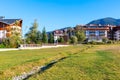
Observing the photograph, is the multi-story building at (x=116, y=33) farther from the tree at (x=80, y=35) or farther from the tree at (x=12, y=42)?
the tree at (x=12, y=42)

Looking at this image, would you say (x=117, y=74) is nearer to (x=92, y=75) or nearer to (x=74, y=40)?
(x=92, y=75)

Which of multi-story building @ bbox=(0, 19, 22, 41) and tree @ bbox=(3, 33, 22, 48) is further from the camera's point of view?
multi-story building @ bbox=(0, 19, 22, 41)

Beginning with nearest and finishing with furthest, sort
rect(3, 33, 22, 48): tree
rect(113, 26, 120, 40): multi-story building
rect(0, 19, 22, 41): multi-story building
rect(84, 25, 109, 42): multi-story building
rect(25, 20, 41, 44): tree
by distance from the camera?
1. rect(3, 33, 22, 48): tree
2. rect(0, 19, 22, 41): multi-story building
3. rect(25, 20, 41, 44): tree
4. rect(113, 26, 120, 40): multi-story building
5. rect(84, 25, 109, 42): multi-story building

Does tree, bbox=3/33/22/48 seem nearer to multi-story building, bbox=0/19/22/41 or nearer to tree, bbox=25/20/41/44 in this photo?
multi-story building, bbox=0/19/22/41

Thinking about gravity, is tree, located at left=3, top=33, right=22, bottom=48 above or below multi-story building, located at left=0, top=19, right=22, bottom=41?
below

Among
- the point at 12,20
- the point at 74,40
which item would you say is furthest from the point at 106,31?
the point at 12,20

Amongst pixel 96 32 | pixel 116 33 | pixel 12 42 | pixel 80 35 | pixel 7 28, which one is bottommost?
pixel 12 42

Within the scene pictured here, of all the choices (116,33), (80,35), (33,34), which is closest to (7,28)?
(33,34)

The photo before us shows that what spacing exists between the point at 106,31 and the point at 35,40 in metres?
85.9

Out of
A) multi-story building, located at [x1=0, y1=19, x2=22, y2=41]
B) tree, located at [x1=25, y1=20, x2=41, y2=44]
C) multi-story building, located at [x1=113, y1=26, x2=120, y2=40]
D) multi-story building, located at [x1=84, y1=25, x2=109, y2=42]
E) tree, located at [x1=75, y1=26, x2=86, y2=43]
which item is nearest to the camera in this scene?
multi-story building, located at [x1=0, y1=19, x2=22, y2=41]

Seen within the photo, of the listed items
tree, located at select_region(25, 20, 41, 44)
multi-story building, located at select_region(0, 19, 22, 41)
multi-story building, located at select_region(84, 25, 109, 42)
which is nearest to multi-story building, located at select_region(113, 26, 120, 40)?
multi-story building, located at select_region(84, 25, 109, 42)

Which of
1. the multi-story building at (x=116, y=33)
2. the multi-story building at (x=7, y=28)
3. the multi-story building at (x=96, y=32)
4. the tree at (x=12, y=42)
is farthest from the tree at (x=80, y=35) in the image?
the tree at (x=12, y=42)

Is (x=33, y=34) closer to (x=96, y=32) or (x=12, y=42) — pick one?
(x=12, y=42)

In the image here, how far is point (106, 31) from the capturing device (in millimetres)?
178500
